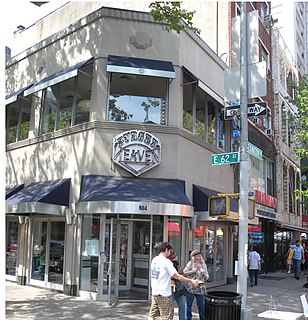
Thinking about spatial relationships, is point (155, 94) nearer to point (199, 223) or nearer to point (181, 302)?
point (199, 223)

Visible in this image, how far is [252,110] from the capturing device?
8.87m

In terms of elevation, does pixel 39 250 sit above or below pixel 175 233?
below

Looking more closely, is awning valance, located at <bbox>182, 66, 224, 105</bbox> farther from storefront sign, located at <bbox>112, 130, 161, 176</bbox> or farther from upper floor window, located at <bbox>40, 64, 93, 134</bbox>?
upper floor window, located at <bbox>40, 64, 93, 134</bbox>

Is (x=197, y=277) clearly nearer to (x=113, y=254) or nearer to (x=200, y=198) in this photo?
(x=113, y=254)

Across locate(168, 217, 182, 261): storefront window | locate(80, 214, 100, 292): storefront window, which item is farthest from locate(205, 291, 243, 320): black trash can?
locate(80, 214, 100, 292): storefront window

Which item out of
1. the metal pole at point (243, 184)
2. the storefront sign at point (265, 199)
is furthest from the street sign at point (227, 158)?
the storefront sign at point (265, 199)

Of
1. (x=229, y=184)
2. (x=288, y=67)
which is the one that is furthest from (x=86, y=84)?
(x=288, y=67)

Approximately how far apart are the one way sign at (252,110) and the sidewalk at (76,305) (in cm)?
478

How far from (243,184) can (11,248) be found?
1055 cm

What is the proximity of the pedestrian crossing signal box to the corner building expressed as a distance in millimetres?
2851

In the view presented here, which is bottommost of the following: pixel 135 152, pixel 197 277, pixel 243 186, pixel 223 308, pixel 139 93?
pixel 223 308

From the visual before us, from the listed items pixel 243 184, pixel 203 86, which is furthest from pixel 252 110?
pixel 203 86

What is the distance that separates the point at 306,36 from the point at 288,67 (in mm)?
32784

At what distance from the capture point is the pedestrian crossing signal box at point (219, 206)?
817 cm
